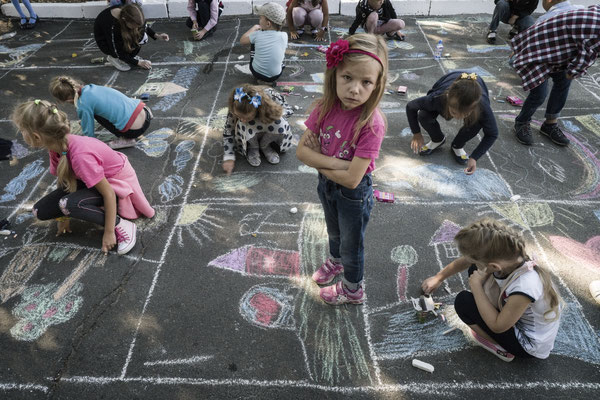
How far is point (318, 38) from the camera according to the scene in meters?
6.85

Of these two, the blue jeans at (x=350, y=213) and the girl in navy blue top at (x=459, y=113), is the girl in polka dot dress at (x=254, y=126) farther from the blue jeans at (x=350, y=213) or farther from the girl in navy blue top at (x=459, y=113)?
the blue jeans at (x=350, y=213)

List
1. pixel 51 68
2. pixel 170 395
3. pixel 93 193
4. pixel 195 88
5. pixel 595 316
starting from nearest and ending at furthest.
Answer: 1. pixel 170 395
2. pixel 595 316
3. pixel 93 193
4. pixel 195 88
5. pixel 51 68

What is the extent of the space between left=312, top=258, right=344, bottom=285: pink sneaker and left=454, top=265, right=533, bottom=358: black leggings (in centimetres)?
85

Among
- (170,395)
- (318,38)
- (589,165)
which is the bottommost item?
(170,395)

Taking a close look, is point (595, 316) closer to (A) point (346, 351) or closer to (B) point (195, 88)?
(A) point (346, 351)

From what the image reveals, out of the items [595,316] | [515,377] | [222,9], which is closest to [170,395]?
[515,377]

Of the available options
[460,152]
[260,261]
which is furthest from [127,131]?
[460,152]

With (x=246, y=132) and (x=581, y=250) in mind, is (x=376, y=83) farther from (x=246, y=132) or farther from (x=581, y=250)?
(x=581, y=250)

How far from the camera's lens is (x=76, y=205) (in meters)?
2.92

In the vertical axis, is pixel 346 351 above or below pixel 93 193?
below

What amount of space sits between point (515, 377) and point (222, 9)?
7.60 meters

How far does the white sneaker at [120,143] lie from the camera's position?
4191 millimetres

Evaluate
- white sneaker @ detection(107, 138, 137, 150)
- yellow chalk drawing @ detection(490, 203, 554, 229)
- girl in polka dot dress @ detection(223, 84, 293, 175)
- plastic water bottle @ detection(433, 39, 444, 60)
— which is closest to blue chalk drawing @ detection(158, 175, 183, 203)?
girl in polka dot dress @ detection(223, 84, 293, 175)

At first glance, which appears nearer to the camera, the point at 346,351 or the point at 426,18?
the point at 346,351
